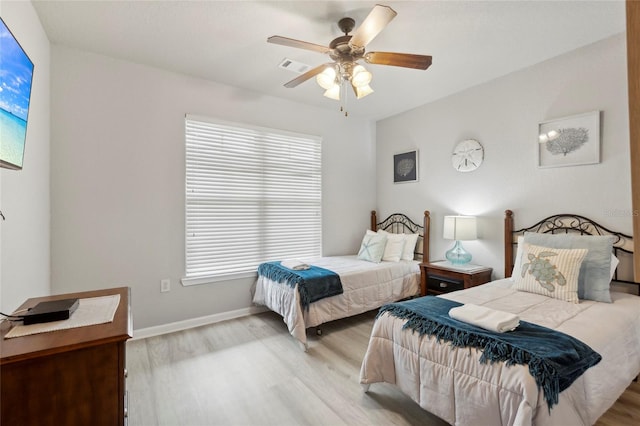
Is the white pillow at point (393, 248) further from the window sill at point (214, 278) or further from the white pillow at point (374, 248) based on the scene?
the window sill at point (214, 278)

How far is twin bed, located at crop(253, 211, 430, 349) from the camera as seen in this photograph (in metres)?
2.74

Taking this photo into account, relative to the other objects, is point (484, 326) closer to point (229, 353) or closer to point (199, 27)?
point (229, 353)

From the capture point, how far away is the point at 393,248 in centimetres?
380

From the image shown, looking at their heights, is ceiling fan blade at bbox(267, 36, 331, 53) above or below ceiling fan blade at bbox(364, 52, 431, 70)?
above

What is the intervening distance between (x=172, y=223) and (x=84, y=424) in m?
2.21

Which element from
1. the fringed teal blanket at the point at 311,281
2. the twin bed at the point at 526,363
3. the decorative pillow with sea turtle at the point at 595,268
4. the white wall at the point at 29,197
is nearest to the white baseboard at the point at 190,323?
the fringed teal blanket at the point at 311,281

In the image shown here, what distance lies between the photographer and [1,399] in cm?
93

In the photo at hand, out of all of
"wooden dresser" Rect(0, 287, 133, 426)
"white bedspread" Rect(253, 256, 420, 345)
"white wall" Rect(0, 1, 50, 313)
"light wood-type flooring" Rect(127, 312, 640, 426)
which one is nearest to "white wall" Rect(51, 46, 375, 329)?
"white wall" Rect(0, 1, 50, 313)

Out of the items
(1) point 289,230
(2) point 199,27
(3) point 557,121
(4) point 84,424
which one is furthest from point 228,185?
(3) point 557,121

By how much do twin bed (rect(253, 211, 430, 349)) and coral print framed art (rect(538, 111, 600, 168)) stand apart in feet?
4.67

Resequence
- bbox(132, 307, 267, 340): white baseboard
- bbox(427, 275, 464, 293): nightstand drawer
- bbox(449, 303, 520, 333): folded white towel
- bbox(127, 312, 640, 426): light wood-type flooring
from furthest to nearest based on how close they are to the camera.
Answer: bbox(427, 275, 464, 293): nightstand drawer → bbox(132, 307, 267, 340): white baseboard → bbox(127, 312, 640, 426): light wood-type flooring → bbox(449, 303, 520, 333): folded white towel

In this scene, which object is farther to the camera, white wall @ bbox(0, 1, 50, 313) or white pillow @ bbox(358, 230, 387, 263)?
white pillow @ bbox(358, 230, 387, 263)

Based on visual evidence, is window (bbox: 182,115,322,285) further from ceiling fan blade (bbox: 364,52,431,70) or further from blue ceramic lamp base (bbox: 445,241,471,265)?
ceiling fan blade (bbox: 364,52,431,70)


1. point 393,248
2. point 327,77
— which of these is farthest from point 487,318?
point 393,248
